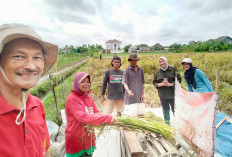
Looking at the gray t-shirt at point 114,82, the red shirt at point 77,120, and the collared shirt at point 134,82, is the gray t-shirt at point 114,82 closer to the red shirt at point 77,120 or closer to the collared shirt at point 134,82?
the collared shirt at point 134,82

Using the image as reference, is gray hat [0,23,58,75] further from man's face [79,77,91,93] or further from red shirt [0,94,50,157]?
man's face [79,77,91,93]

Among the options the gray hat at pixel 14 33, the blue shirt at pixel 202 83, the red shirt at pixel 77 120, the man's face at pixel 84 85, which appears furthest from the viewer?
the blue shirt at pixel 202 83

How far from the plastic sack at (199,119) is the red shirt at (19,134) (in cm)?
117

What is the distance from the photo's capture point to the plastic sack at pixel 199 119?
2.93 ft

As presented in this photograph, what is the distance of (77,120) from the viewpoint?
1544mm

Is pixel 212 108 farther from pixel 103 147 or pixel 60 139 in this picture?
pixel 60 139

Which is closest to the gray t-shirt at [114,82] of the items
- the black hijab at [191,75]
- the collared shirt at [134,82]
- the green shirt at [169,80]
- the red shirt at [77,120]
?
the collared shirt at [134,82]

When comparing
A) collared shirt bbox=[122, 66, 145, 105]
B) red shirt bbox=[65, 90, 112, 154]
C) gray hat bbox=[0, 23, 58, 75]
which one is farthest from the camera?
collared shirt bbox=[122, 66, 145, 105]

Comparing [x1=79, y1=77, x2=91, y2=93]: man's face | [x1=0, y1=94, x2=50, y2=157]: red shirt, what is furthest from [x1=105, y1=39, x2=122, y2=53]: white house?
[x1=0, y1=94, x2=50, y2=157]: red shirt

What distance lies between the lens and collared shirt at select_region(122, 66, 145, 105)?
9.54 ft

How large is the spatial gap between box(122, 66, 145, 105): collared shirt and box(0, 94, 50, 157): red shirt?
2087mm

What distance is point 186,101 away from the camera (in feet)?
3.83

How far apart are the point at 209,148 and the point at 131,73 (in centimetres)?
211

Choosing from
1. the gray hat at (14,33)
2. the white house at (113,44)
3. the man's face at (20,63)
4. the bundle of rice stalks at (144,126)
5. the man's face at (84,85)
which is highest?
the white house at (113,44)
